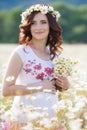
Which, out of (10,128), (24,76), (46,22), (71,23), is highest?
(46,22)

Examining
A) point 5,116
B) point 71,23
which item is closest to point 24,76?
point 5,116

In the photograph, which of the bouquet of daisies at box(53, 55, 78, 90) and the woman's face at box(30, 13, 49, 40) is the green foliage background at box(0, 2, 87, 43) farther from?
the bouquet of daisies at box(53, 55, 78, 90)

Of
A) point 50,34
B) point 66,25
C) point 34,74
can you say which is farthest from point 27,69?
point 66,25

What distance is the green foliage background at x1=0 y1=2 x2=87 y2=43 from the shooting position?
29672mm

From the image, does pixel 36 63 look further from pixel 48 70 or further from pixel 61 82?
pixel 61 82

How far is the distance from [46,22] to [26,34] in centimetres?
16

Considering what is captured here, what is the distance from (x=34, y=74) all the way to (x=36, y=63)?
→ 0.09 meters

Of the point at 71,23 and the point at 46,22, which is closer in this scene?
the point at 46,22

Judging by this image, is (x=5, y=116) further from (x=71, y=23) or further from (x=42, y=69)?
(x=71, y=23)

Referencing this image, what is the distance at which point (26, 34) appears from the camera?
4.01m

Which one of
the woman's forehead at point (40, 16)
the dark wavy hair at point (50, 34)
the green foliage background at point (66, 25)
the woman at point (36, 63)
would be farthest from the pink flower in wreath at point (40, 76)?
the green foliage background at point (66, 25)

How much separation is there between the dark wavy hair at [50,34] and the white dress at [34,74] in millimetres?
116

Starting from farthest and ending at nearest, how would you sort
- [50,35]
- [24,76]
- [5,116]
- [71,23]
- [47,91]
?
[71,23], [50,35], [24,76], [47,91], [5,116]

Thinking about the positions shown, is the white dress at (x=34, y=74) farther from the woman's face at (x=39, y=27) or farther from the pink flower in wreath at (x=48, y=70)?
the woman's face at (x=39, y=27)
